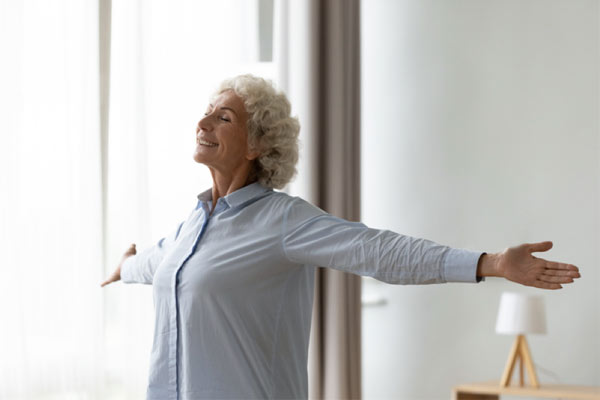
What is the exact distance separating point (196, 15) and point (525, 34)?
1.69 meters

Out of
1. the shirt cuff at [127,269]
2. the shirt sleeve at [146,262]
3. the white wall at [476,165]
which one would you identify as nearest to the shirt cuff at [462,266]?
the shirt sleeve at [146,262]

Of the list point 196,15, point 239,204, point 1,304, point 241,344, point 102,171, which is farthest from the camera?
point 196,15

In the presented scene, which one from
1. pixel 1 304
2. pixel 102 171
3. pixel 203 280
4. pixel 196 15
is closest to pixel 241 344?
pixel 203 280

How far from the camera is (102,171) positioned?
2928 mm

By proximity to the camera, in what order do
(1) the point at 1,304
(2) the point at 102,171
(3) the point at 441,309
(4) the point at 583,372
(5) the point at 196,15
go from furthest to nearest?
(3) the point at 441,309
(4) the point at 583,372
(5) the point at 196,15
(2) the point at 102,171
(1) the point at 1,304

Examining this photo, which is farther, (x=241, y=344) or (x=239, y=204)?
(x=239, y=204)

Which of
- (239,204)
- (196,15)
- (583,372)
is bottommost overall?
(583,372)

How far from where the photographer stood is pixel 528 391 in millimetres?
3607

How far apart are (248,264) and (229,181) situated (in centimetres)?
30

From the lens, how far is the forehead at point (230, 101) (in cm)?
215

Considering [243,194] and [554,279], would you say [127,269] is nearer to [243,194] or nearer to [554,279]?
[243,194]

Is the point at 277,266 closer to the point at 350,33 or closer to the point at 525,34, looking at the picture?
the point at 350,33

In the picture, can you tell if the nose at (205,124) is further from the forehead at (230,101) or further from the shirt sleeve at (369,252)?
the shirt sleeve at (369,252)

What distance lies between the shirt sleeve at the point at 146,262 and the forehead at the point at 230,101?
36 cm
